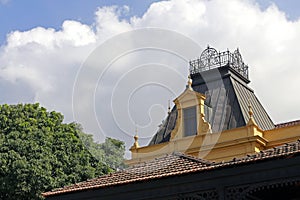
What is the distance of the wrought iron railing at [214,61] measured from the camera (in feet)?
98.4

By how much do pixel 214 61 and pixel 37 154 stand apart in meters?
10.5

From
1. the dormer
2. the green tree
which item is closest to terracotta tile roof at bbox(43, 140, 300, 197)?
the dormer

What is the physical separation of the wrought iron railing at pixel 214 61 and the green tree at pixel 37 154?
27.7 feet

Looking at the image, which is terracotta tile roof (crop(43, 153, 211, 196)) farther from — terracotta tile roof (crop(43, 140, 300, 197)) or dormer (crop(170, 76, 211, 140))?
dormer (crop(170, 76, 211, 140))

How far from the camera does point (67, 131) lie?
3478cm

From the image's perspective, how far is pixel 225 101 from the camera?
2875cm

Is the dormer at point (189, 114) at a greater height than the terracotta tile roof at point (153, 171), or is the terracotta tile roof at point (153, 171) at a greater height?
the dormer at point (189, 114)

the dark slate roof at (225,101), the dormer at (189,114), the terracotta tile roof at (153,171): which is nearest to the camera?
the terracotta tile roof at (153,171)

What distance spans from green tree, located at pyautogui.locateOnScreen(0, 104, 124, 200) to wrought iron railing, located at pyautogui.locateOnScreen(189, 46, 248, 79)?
8.44 meters

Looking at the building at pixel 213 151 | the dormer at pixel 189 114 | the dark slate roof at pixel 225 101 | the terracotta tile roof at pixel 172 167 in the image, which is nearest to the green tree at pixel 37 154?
the building at pixel 213 151

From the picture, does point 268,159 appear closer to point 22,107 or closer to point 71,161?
point 71,161

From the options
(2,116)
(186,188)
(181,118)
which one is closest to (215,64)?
(181,118)

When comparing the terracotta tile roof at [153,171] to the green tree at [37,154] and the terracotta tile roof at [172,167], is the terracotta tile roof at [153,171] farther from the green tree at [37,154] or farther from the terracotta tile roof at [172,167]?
the green tree at [37,154]

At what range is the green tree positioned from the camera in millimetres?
29875
